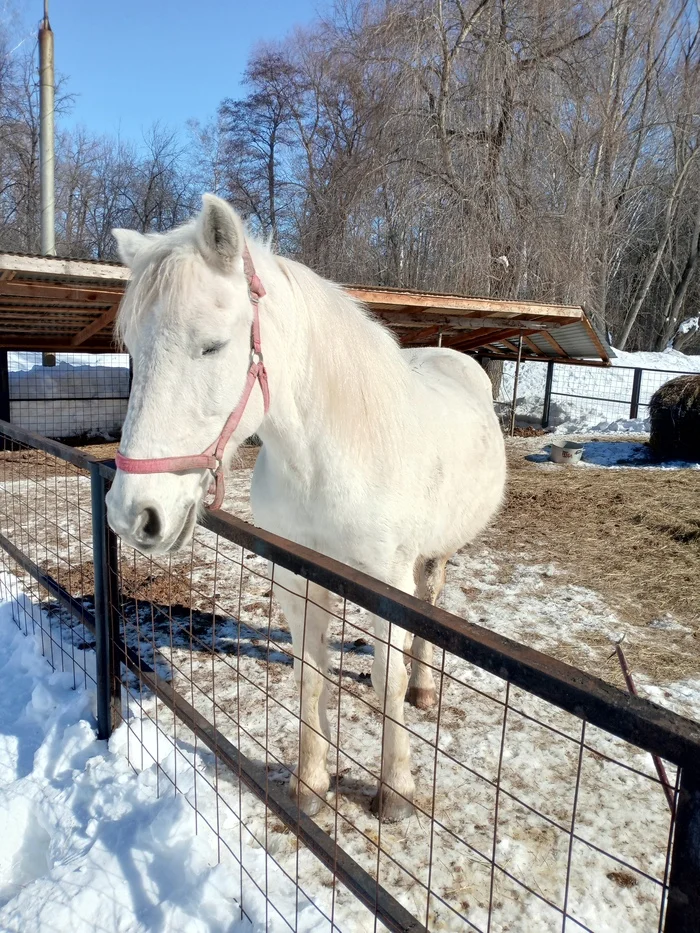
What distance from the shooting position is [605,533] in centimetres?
549

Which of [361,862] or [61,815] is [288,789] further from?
[61,815]

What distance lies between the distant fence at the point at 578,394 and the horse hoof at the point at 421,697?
10.1 m

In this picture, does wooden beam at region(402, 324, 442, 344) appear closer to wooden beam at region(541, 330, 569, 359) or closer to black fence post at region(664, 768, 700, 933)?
wooden beam at region(541, 330, 569, 359)

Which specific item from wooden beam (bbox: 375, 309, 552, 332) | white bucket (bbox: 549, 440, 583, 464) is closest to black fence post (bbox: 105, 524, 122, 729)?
wooden beam (bbox: 375, 309, 552, 332)

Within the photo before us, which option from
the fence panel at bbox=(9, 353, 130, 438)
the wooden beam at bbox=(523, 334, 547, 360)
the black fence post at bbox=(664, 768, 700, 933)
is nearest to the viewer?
the black fence post at bbox=(664, 768, 700, 933)

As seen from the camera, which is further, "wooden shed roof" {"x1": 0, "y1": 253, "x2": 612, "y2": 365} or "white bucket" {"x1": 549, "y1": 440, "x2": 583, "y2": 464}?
"white bucket" {"x1": 549, "y1": 440, "x2": 583, "y2": 464}

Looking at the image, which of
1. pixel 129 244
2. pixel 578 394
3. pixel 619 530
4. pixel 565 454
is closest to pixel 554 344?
pixel 565 454

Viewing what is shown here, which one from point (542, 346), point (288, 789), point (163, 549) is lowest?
point (288, 789)

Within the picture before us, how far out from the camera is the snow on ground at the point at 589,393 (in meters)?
12.1

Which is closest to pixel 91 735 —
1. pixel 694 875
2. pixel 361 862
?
pixel 361 862

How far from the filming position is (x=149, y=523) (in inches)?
59.0

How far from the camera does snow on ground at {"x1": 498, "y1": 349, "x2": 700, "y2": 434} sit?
12.1 meters

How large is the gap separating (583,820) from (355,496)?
60.7 inches

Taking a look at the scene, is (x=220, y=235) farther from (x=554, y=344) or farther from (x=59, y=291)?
(x=554, y=344)
